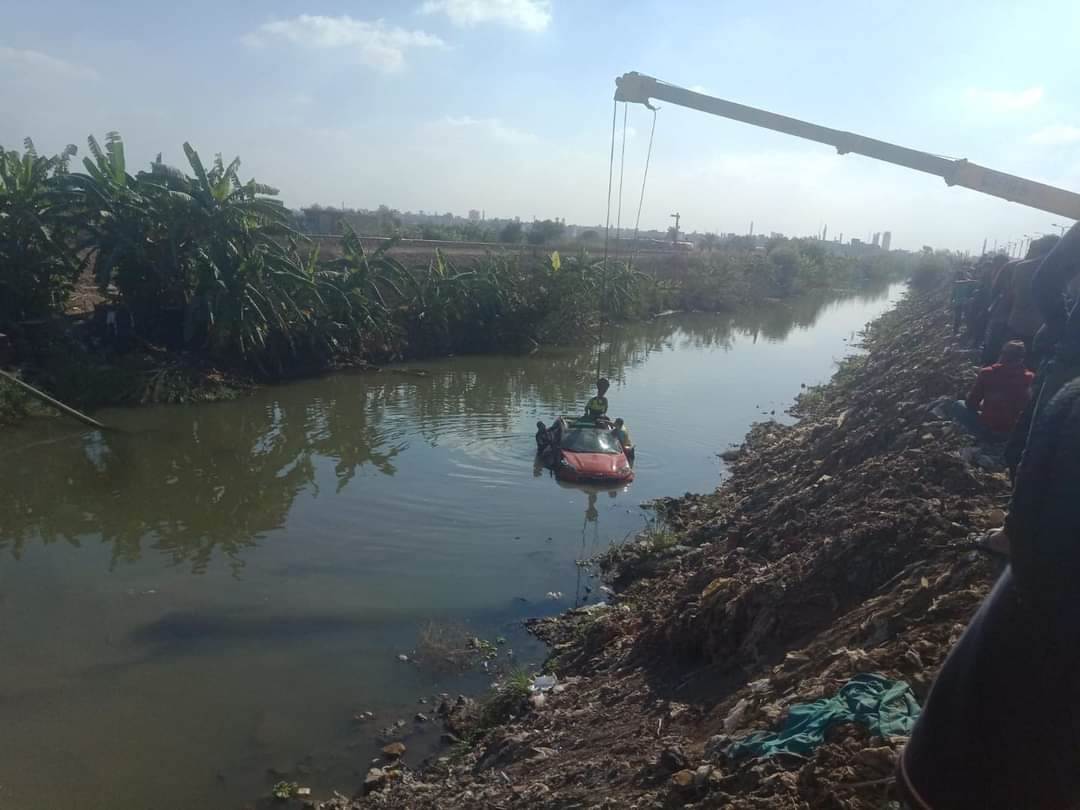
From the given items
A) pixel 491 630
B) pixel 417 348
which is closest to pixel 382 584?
pixel 491 630

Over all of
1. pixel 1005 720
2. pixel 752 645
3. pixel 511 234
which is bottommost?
pixel 752 645

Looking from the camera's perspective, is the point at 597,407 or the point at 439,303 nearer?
the point at 597,407

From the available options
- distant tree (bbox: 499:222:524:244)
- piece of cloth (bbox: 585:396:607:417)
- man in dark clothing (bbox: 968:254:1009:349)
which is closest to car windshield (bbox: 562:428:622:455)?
piece of cloth (bbox: 585:396:607:417)

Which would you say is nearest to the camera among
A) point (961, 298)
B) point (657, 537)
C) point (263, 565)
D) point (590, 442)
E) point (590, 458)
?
point (263, 565)

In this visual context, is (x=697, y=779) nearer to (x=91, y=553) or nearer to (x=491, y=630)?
(x=491, y=630)

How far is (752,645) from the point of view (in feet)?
20.4

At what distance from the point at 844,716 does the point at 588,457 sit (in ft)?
36.0

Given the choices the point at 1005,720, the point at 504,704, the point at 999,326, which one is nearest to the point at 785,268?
the point at 999,326

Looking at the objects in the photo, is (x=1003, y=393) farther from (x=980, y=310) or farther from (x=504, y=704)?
(x=980, y=310)

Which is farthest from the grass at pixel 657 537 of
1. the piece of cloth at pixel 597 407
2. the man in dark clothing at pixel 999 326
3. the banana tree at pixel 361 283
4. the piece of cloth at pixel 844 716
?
the banana tree at pixel 361 283

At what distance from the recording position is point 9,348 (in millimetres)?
20156

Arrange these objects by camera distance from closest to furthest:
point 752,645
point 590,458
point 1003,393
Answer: point 752,645 → point 1003,393 → point 590,458

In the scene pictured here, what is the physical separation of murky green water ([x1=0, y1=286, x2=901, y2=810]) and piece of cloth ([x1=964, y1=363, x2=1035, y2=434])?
5.15 metres

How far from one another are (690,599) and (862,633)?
2.30m
